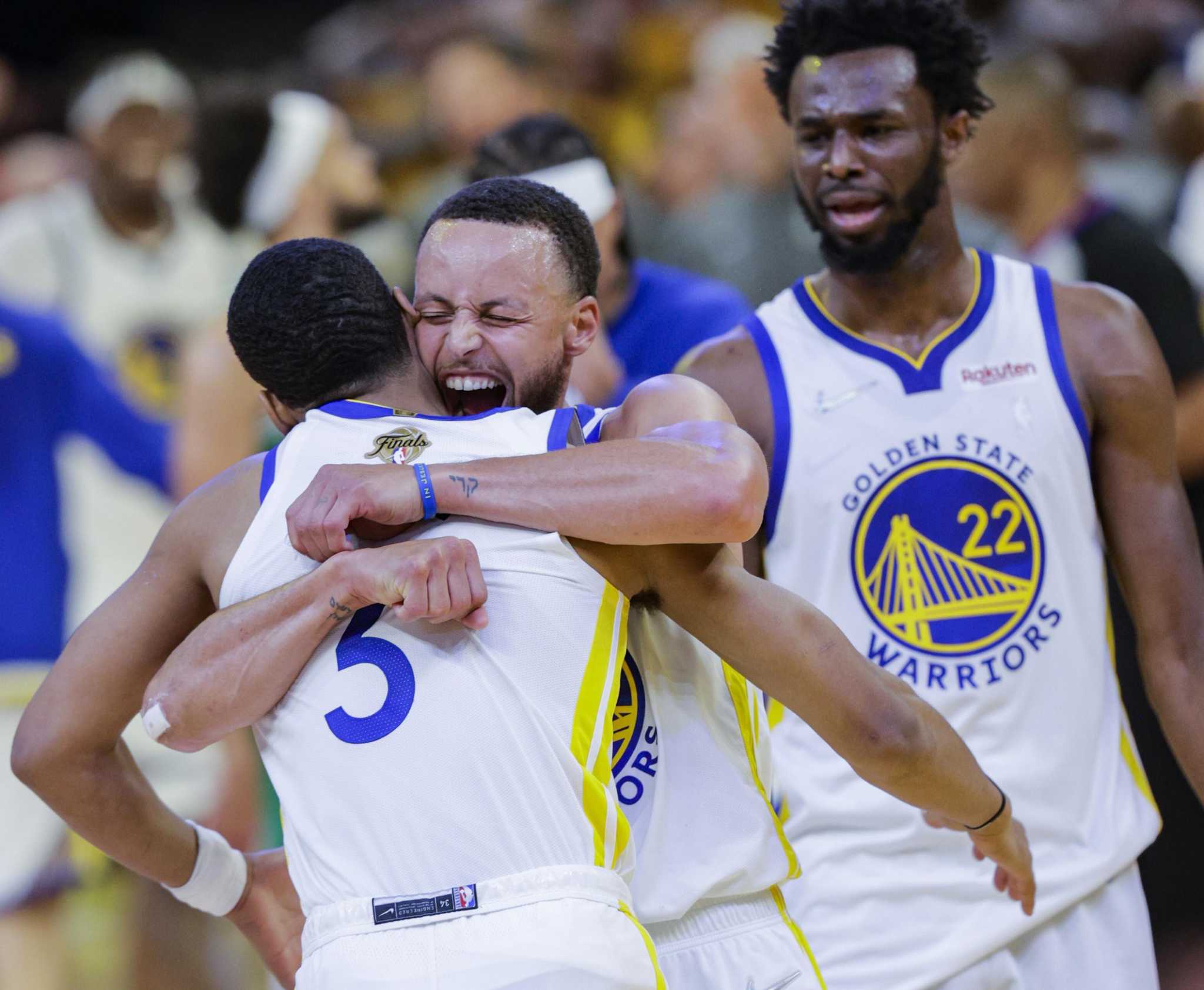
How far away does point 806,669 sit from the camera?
2.52 m

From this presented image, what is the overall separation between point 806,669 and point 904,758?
0.24 meters

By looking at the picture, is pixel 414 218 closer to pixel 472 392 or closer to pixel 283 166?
pixel 283 166

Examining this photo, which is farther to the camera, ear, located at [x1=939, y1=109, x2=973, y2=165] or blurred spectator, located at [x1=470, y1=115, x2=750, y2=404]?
blurred spectator, located at [x1=470, y1=115, x2=750, y2=404]

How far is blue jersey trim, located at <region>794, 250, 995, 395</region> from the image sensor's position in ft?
11.5

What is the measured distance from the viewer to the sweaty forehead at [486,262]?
2613 millimetres

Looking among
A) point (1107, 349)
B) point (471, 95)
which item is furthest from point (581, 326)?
point (471, 95)

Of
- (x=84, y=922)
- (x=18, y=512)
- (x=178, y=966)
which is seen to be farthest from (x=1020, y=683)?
(x=84, y=922)

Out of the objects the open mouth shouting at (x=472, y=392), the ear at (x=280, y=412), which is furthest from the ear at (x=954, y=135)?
the ear at (x=280, y=412)

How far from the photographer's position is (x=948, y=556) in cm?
340

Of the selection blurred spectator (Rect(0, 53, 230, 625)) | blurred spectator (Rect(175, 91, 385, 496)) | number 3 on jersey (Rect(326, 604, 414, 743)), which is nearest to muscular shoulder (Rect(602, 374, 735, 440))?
number 3 on jersey (Rect(326, 604, 414, 743))

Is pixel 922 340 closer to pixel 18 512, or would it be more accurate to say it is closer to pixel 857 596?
pixel 857 596

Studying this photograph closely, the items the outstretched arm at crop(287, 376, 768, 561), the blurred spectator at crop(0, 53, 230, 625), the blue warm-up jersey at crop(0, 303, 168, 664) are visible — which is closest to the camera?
the outstretched arm at crop(287, 376, 768, 561)

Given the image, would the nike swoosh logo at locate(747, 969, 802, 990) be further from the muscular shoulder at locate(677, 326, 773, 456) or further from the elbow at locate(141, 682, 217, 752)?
the muscular shoulder at locate(677, 326, 773, 456)

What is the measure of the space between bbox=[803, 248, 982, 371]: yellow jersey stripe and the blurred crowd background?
62 centimetres
